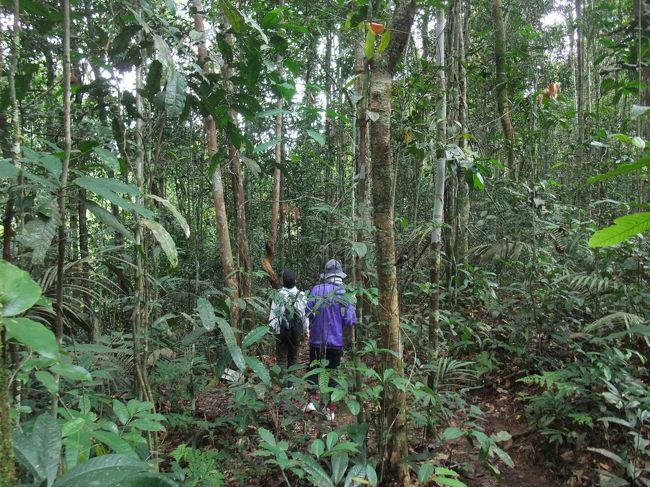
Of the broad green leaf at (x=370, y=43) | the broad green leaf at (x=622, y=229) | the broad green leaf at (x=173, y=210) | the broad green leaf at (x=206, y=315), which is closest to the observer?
the broad green leaf at (x=622, y=229)

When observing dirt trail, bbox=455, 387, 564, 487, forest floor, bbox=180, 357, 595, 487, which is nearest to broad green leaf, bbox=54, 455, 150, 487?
forest floor, bbox=180, 357, 595, 487

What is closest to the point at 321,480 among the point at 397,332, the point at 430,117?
the point at 397,332

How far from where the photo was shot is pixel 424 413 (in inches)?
126

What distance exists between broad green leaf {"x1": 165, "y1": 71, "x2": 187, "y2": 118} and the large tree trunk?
138 cm

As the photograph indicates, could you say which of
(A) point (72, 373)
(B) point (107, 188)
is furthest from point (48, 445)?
(B) point (107, 188)

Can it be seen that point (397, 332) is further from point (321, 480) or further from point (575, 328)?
point (575, 328)

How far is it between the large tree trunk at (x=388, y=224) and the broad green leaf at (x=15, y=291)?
2.19m

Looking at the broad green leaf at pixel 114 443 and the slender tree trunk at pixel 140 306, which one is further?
the slender tree trunk at pixel 140 306

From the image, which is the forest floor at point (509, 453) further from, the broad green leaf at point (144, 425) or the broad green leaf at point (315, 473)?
the broad green leaf at point (144, 425)

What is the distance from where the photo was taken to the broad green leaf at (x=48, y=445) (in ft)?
2.93

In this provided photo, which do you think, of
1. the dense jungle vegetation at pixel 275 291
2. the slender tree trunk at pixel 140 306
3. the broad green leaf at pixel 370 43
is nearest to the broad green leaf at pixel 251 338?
the dense jungle vegetation at pixel 275 291

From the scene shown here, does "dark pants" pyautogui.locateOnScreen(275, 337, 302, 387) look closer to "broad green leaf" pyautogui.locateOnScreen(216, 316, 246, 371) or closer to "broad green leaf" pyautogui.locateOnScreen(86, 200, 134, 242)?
"broad green leaf" pyautogui.locateOnScreen(216, 316, 246, 371)

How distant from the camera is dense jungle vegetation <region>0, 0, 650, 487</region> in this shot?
1.38m

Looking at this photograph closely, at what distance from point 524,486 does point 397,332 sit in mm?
1649
